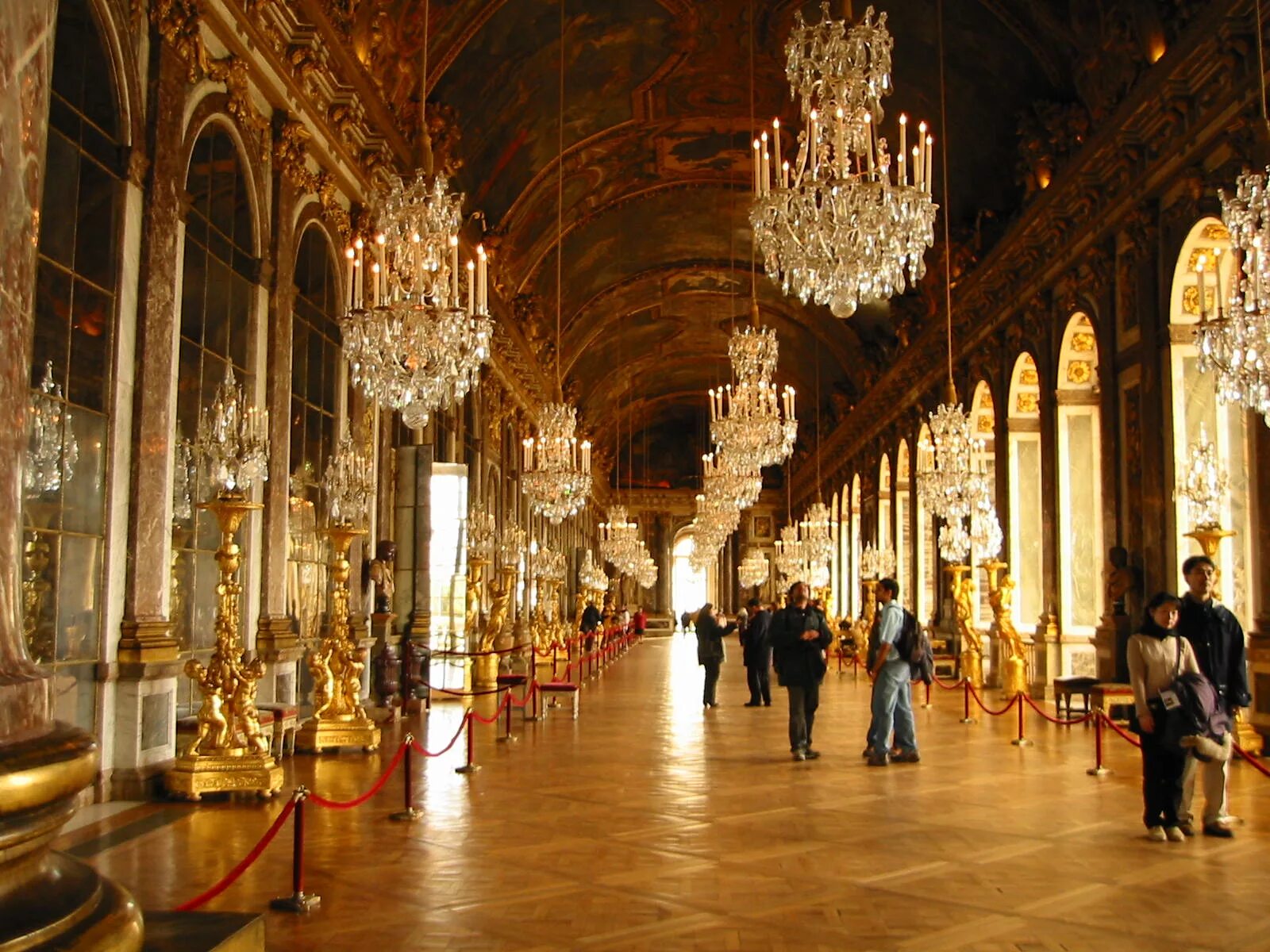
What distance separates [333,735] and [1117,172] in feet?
33.4

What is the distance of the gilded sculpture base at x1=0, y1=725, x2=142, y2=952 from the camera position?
152 centimetres

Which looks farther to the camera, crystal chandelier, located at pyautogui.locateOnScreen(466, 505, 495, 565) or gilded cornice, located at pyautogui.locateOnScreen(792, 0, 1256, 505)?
crystal chandelier, located at pyautogui.locateOnScreen(466, 505, 495, 565)

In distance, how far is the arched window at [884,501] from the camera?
27844mm

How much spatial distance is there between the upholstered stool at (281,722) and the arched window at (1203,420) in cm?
836

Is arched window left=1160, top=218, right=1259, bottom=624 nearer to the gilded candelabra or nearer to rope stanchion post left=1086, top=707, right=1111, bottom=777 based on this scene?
the gilded candelabra

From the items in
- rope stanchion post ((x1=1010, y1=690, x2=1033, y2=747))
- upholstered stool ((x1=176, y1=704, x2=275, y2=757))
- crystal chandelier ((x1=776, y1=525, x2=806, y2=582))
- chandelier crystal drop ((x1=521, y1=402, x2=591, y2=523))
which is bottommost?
rope stanchion post ((x1=1010, y1=690, x2=1033, y2=747))

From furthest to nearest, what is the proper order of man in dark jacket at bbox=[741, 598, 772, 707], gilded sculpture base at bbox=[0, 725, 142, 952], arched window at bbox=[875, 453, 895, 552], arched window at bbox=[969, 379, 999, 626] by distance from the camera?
arched window at bbox=[875, 453, 895, 552]
arched window at bbox=[969, 379, 999, 626]
man in dark jacket at bbox=[741, 598, 772, 707]
gilded sculpture base at bbox=[0, 725, 142, 952]

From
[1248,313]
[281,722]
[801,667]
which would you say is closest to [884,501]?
[801,667]

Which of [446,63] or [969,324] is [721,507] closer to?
[969,324]

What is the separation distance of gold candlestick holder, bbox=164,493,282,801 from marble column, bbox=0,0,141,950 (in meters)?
5.98

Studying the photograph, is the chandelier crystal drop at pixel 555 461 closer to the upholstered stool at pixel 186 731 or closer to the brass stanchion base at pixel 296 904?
the upholstered stool at pixel 186 731

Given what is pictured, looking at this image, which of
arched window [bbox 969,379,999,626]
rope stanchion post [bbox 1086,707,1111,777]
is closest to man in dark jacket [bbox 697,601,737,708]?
rope stanchion post [bbox 1086,707,1111,777]

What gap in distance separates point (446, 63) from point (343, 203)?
3308 millimetres

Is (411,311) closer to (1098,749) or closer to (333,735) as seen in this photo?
(333,735)
